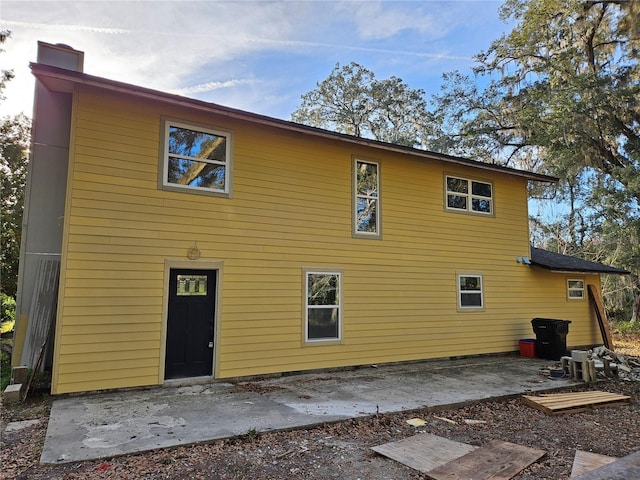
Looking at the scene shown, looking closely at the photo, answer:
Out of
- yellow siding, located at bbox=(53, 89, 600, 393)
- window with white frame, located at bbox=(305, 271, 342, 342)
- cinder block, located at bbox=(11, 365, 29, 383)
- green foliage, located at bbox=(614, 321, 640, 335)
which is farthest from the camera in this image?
green foliage, located at bbox=(614, 321, 640, 335)

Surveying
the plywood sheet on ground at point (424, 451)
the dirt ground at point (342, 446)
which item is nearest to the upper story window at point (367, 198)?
the dirt ground at point (342, 446)

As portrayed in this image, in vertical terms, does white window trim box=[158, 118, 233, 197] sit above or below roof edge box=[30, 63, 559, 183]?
below

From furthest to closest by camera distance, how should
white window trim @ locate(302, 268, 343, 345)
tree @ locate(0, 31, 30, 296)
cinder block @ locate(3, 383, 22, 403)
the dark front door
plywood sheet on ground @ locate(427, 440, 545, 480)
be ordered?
tree @ locate(0, 31, 30, 296) < white window trim @ locate(302, 268, 343, 345) < the dark front door < cinder block @ locate(3, 383, 22, 403) < plywood sheet on ground @ locate(427, 440, 545, 480)

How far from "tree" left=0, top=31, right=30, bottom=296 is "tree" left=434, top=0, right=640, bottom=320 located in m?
18.8

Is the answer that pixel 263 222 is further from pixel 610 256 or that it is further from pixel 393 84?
pixel 393 84

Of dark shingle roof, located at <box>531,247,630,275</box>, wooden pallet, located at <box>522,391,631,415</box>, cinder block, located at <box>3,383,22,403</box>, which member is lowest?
wooden pallet, located at <box>522,391,631,415</box>

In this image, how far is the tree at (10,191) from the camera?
1437 centimetres

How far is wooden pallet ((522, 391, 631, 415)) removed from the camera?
6031 millimetres

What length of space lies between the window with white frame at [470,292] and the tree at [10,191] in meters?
15.0

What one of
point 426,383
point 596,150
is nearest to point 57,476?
point 426,383

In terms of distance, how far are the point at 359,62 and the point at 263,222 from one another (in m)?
19.5

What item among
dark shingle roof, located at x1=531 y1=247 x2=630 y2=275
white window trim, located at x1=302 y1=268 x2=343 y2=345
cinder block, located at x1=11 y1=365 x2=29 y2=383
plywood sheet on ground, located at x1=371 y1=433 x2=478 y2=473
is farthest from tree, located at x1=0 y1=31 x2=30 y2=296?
dark shingle roof, located at x1=531 y1=247 x2=630 y2=275

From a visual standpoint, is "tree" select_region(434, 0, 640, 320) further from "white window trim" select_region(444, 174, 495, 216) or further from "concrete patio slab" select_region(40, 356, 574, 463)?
"concrete patio slab" select_region(40, 356, 574, 463)

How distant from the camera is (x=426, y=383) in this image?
7.47 m
